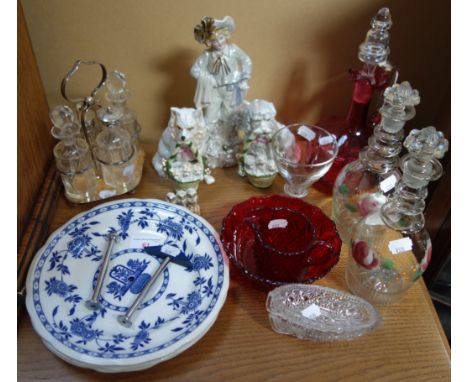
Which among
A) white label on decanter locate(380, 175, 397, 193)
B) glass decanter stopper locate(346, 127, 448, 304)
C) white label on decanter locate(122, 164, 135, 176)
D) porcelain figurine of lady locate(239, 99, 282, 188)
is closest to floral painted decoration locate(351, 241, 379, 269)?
glass decanter stopper locate(346, 127, 448, 304)

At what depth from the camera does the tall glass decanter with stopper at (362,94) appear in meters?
0.71

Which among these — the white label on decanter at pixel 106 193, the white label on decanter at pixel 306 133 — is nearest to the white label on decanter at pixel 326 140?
the white label on decanter at pixel 306 133

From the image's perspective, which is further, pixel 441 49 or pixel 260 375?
pixel 441 49

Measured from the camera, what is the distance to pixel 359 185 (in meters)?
0.73

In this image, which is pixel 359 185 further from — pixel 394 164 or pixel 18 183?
pixel 18 183

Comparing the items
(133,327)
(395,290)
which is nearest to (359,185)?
(395,290)

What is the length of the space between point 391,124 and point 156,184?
409 mm

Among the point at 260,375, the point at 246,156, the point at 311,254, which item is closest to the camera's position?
the point at 260,375

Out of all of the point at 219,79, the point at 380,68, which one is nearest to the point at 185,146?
the point at 219,79

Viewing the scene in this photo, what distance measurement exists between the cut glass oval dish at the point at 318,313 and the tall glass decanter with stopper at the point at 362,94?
0.78 feet

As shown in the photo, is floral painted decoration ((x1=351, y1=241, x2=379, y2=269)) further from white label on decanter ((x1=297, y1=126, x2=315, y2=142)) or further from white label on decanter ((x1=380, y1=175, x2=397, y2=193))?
white label on decanter ((x1=297, y1=126, x2=315, y2=142))

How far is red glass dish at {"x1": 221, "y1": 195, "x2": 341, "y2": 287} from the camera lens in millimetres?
628

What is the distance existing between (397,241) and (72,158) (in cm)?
A: 51

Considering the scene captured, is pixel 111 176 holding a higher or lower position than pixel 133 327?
higher
